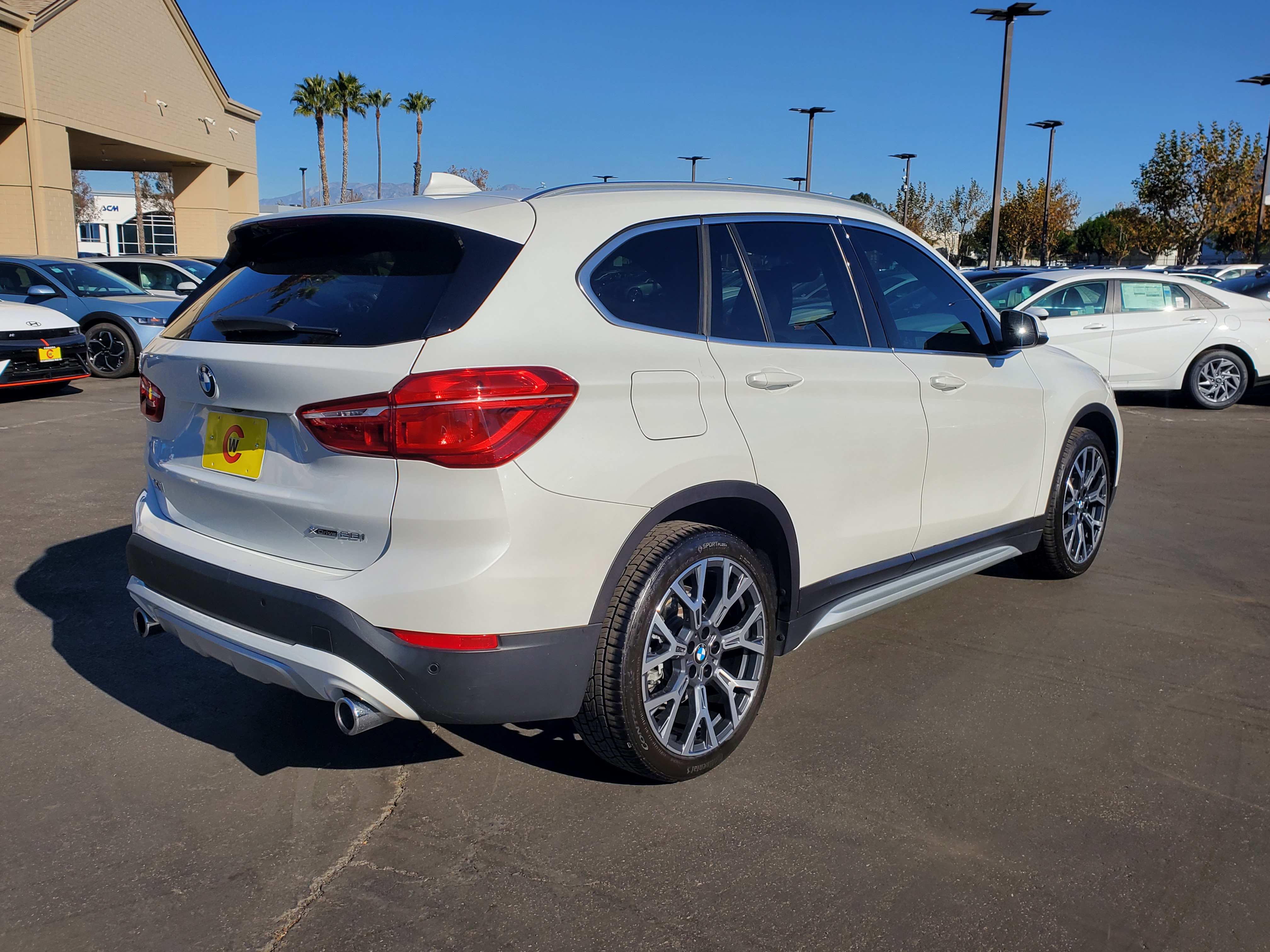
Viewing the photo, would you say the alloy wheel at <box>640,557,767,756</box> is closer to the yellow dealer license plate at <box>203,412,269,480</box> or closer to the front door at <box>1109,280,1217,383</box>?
the yellow dealer license plate at <box>203,412,269,480</box>

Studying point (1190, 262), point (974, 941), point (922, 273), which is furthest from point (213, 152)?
point (1190, 262)

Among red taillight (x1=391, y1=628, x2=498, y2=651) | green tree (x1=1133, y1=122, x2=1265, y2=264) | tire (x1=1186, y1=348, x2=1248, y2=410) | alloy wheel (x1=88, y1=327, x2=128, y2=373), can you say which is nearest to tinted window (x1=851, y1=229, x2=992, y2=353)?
red taillight (x1=391, y1=628, x2=498, y2=651)

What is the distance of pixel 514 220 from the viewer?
114 inches

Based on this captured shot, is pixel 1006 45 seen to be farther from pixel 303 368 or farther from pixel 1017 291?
pixel 303 368

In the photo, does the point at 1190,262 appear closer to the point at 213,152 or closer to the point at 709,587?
the point at 213,152

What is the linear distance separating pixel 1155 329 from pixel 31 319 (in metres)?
12.6

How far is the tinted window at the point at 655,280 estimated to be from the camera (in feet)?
9.82

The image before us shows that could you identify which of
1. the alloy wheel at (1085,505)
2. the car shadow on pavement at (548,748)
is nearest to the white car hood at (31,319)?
the car shadow on pavement at (548,748)

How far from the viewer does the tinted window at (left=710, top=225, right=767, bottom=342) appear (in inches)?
129

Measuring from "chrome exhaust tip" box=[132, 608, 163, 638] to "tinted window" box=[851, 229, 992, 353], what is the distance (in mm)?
2732

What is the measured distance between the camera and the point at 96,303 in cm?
1377

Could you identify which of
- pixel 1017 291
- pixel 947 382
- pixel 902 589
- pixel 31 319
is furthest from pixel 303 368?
pixel 1017 291

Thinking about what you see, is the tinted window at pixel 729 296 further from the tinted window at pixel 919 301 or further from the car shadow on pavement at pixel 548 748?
the car shadow on pavement at pixel 548 748

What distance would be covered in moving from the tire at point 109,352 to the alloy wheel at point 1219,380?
44.2 feet
